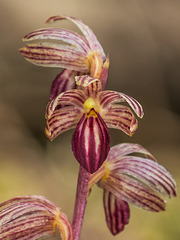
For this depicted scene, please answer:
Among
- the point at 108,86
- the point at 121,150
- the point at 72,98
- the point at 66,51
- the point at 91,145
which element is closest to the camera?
the point at 91,145

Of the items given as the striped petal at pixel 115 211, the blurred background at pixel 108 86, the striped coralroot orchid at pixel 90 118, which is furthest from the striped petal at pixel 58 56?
the blurred background at pixel 108 86

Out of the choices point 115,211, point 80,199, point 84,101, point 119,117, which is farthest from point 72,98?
point 115,211

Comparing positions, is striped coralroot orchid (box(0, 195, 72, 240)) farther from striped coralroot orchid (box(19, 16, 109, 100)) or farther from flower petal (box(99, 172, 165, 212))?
striped coralroot orchid (box(19, 16, 109, 100))

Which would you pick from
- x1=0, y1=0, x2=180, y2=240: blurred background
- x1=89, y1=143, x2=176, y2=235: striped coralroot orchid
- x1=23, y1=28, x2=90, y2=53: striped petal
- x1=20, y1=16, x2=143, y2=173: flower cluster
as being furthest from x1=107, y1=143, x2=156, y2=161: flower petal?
x1=0, y1=0, x2=180, y2=240: blurred background

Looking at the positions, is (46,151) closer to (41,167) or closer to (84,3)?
(41,167)

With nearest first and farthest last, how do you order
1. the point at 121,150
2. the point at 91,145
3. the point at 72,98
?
the point at 91,145 < the point at 72,98 < the point at 121,150

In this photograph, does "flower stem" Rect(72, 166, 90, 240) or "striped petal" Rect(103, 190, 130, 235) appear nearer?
"flower stem" Rect(72, 166, 90, 240)

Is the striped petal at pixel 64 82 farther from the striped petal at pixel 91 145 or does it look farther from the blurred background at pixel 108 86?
the blurred background at pixel 108 86

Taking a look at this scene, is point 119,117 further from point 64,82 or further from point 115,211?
point 115,211
